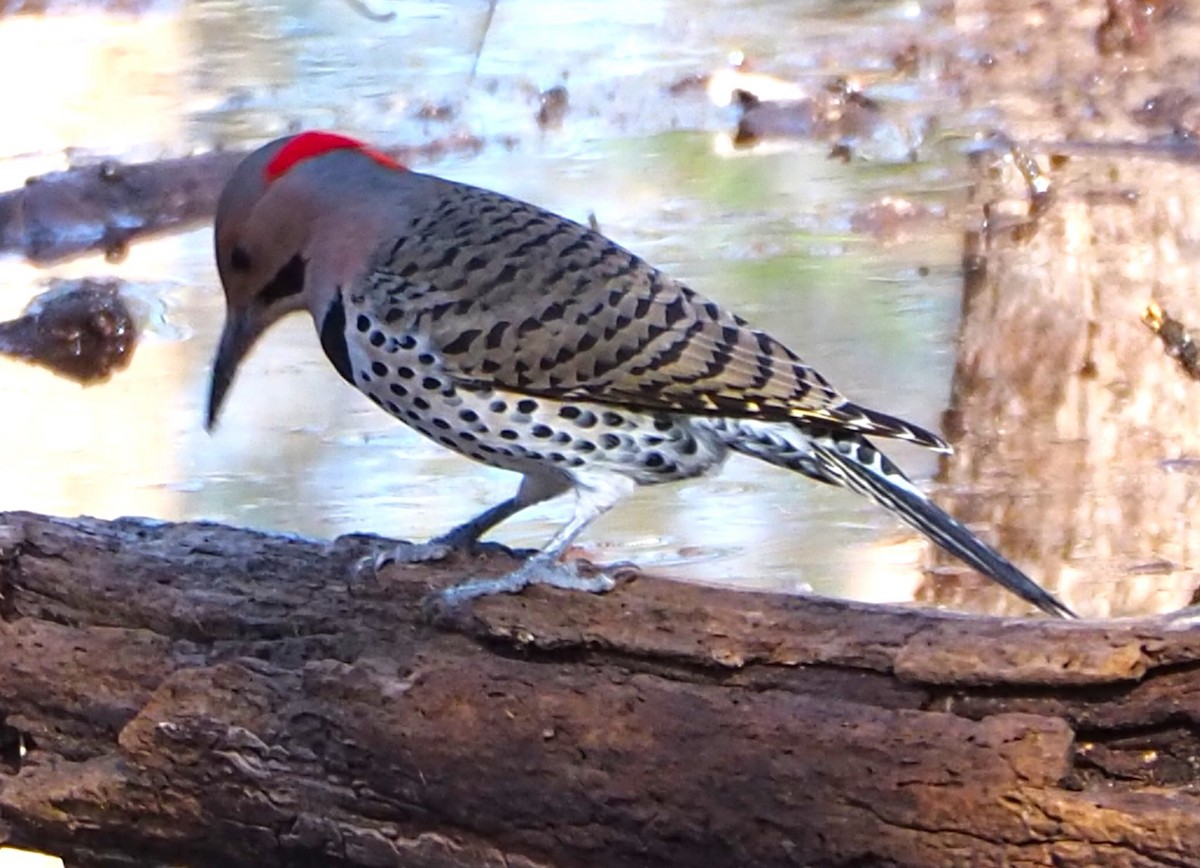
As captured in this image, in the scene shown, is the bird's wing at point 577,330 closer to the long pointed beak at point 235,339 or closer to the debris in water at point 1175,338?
the long pointed beak at point 235,339

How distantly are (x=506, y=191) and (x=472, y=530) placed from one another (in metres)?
5.04

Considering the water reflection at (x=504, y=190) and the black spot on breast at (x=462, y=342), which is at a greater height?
the black spot on breast at (x=462, y=342)

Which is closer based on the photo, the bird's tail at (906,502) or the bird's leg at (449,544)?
the bird's tail at (906,502)

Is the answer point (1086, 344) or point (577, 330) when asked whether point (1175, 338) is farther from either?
point (577, 330)

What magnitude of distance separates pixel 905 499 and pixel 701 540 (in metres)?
1.57

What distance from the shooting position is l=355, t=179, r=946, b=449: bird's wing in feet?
12.2

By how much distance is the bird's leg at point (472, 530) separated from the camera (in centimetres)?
379

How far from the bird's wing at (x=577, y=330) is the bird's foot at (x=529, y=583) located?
12.6 inches

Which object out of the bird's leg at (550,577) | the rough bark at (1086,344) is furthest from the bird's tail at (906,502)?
the rough bark at (1086,344)

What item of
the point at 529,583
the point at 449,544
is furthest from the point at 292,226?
the point at 529,583

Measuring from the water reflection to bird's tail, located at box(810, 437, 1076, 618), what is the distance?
1217mm

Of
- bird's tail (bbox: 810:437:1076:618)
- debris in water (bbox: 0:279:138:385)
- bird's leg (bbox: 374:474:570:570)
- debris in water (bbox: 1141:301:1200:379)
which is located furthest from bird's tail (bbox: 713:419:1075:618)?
debris in water (bbox: 0:279:138:385)

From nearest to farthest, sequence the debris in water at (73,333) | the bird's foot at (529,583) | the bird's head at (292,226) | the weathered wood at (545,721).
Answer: the weathered wood at (545,721) → the bird's foot at (529,583) → the bird's head at (292,226) → the debris in water at (73,333)

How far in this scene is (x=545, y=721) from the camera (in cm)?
A: 326
